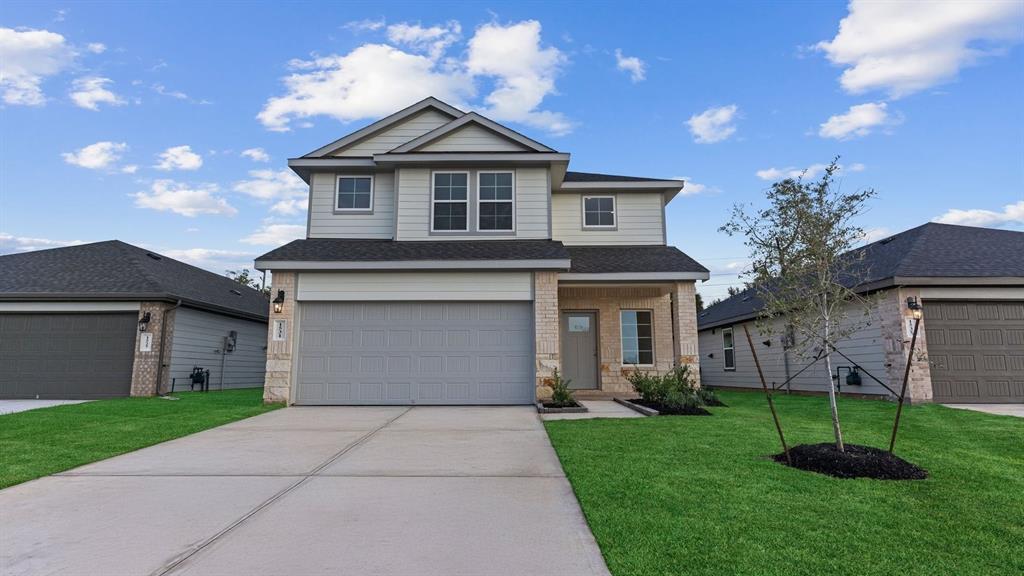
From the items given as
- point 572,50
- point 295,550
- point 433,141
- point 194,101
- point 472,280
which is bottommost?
point 295,550

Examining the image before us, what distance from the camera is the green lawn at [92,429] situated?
5492 millimetres

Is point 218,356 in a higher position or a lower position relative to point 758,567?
higher

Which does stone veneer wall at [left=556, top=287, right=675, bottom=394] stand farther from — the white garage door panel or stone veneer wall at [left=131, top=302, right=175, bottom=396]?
stone veneer wall at [left=131, top=302, right=175, bottom=396]

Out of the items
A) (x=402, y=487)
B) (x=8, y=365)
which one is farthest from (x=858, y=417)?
(x=8, y=365)

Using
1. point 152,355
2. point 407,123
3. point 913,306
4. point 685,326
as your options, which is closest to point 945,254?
point 913,306

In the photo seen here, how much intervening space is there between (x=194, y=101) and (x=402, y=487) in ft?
46.5

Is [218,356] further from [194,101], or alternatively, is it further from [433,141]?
[433,141]

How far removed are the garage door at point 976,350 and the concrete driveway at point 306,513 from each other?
984 cm

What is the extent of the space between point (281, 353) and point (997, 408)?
14.6m

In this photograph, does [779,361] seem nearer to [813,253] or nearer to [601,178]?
[601,178]

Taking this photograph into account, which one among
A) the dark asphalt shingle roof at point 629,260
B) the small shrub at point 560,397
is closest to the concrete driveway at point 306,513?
the small shrub at point 560,397

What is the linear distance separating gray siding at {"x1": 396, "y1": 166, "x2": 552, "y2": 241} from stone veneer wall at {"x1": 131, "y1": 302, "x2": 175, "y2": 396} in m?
7.08

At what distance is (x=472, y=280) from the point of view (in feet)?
35.2

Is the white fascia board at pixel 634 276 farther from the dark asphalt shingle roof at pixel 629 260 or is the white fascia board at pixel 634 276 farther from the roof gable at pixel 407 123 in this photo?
the roof gable at pixel 407 123
